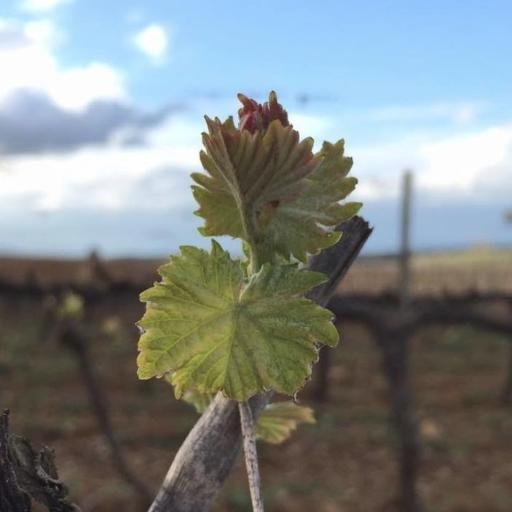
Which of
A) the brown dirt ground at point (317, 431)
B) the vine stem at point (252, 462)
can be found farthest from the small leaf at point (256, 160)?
the brown dirt ground at point (317, 431)

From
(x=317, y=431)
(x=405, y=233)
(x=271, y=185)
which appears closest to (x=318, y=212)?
(x=271, y=185)

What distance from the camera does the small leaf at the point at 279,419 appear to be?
78 cm

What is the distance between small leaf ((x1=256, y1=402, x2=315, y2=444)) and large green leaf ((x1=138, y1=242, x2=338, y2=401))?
0.71 feet

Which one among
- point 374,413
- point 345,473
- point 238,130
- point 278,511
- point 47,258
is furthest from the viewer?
point 47,258

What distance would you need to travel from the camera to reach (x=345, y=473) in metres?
8.62

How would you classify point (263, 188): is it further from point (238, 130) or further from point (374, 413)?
point (374, 413)

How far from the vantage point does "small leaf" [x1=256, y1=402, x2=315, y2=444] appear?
0.78 meters

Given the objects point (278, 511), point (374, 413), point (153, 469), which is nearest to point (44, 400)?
point (153, 469)

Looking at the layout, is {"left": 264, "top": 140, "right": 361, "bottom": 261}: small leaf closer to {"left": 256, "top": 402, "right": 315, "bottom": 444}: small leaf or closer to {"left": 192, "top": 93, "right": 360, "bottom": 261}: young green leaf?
{"left": 192, "top": 93, "right": 360, "bottom": 261}: young green leaf

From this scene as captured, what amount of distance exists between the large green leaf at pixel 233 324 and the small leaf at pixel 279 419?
0.22m

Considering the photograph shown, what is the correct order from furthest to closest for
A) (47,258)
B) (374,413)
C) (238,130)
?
(47,258), (374,413), (238,130)

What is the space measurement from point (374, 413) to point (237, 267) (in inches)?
408

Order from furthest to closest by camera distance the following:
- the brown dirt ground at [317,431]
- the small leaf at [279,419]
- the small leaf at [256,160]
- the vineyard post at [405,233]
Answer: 1. the vineyard post at [405,233]
2. the brown dirt ground at [317,431]
3. the small leaf at [279,419]
4. the small leaf at [256,160]

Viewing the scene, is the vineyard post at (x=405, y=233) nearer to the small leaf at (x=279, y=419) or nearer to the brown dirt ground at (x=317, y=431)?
the brown dirt ground at (x=317, y=431)
